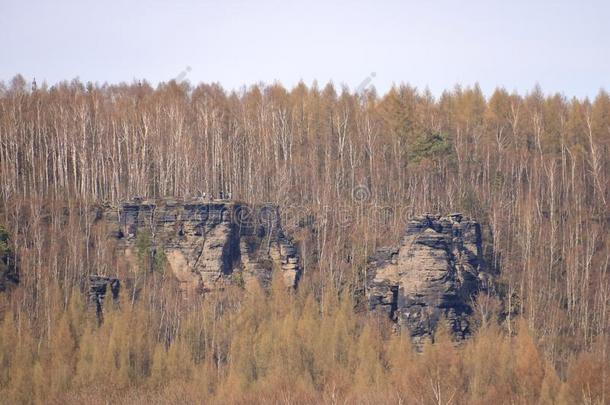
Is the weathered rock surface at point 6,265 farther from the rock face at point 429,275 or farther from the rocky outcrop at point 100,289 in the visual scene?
the rock face at point 429,275

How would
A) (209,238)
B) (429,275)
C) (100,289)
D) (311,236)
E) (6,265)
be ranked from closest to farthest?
(100,289) → (429,275) → (6,265) → (209,238) → (311,236)

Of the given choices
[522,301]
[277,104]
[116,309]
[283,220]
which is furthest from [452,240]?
[277,104]

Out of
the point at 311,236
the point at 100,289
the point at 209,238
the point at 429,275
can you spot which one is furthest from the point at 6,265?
the point at 429,275

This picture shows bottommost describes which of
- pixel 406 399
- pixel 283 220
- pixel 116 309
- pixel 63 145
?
pixel 406 399

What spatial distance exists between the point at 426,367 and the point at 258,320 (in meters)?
11.2

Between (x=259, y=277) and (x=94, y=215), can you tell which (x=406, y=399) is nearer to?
(x=259, y=277)

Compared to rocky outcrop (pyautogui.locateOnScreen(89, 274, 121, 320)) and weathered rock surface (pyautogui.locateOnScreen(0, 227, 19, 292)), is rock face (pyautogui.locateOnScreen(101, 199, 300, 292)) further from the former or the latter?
weathered rock surface (pyautogui.locateOnScreen(0, 227, 19, 292))

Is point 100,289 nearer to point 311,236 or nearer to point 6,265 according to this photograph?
point 6,265

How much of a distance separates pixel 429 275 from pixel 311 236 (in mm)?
9229

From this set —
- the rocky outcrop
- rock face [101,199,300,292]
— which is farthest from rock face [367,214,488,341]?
the rocky outcrop

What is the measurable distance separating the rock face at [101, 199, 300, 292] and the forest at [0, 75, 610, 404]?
1374 millimetres

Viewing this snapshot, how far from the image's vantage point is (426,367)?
4975cm

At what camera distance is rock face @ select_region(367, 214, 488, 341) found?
191 ft

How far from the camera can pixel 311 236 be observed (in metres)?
65.1
